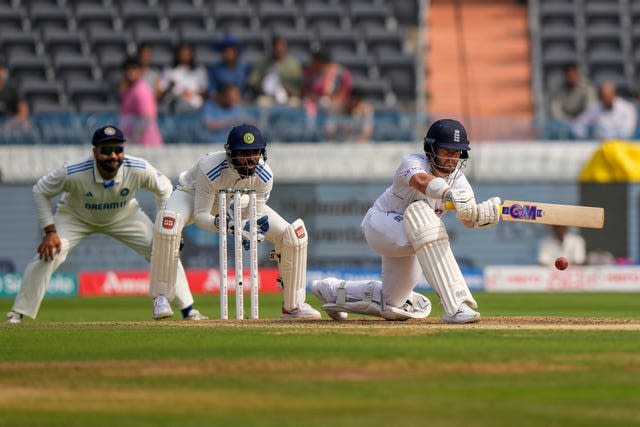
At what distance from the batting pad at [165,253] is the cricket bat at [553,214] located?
2.53m

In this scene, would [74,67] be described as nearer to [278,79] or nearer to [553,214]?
[278,79]

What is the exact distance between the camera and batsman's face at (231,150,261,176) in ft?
31.4

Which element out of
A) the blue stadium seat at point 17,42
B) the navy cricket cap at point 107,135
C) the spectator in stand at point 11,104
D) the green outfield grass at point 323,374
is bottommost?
the green outfield grass at point 323,374

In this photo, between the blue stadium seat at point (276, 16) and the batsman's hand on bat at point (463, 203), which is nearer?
the batsman's hand on bat at point (463, 203)

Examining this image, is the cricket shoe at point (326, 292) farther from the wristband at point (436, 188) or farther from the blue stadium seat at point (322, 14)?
the blue stadium seat at point (322, 14)

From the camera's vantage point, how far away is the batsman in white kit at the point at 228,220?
9719 millimetres

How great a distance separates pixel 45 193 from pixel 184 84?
7836 millimetres

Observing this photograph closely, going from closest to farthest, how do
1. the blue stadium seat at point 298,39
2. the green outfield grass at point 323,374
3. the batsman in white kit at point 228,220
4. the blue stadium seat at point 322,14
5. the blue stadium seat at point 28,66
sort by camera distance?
1. the green outfield grass at point 323,374
2. the batsman in white kit at point 228,220
3. the blue stadium seat at point 28,66
4. the blue stadium seat at point 298,39
5. the blue stadium seat at point 322,14

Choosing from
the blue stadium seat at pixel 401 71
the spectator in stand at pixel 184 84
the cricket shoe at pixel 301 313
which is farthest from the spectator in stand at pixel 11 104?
the cricket shoe at pixel 301 313

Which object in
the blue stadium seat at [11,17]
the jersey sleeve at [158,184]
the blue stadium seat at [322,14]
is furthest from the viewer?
the blue stadium seat at [322,14]

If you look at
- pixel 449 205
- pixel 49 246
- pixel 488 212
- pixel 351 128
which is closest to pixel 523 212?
pixel 488 212

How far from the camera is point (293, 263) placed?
991 centimetres

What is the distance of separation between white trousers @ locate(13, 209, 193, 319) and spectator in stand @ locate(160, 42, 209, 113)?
22.7ft

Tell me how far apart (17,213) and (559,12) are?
9456mm
